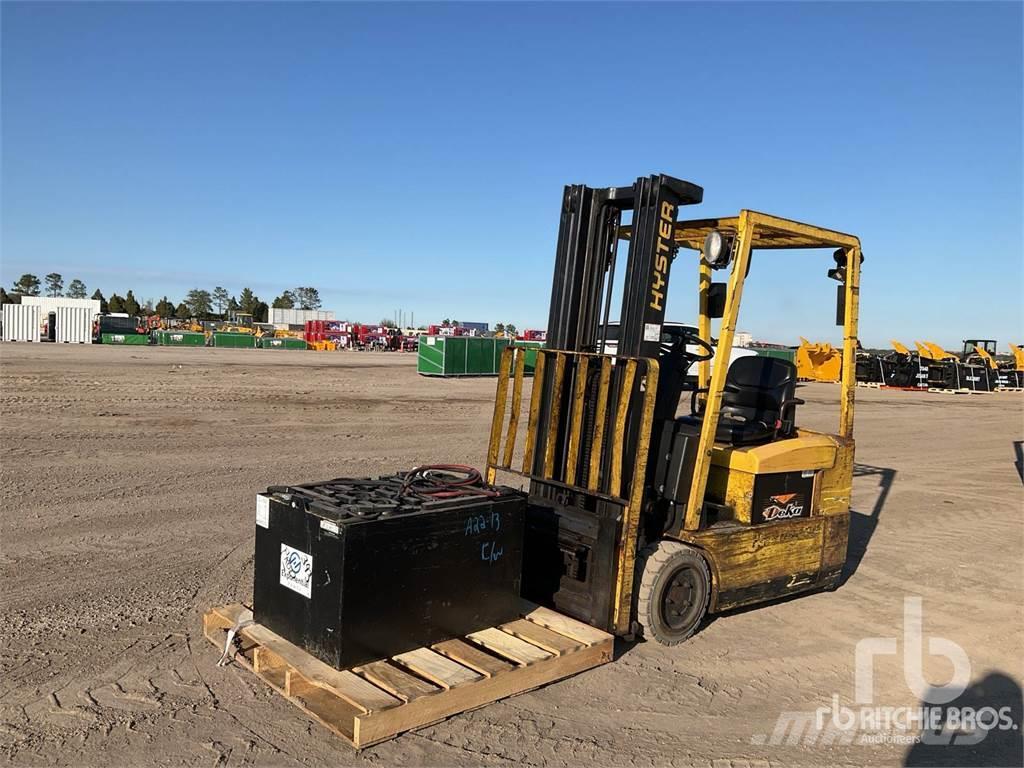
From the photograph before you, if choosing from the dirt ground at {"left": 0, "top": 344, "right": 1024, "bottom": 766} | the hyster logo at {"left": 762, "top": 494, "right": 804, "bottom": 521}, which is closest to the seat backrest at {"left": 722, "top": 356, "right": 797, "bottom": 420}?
the hyster logo at {"left": 762, "top": 494, "right": 804, "bottom": 521}

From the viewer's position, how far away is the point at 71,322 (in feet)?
167

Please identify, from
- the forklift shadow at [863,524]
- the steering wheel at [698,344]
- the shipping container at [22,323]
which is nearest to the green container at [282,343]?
the shipping container at [22,323]

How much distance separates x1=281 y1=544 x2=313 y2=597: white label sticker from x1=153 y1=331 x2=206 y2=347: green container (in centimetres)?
5220

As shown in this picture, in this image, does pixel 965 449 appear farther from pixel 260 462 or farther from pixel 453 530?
pixel 453 530

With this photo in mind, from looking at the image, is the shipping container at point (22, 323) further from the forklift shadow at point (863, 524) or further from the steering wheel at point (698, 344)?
the steering wheel at point (698, 344)

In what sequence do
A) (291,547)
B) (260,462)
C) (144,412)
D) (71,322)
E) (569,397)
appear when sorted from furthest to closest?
1. (71,322)
2. (144,412)
3. (260,462)
4. (569,397)
5. (291,547)

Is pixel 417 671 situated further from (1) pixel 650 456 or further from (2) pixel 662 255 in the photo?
(2) pixel 662 255

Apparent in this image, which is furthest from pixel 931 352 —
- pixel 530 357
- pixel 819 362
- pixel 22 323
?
pixel 22 323

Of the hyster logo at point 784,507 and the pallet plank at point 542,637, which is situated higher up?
the hyster logo at point 784,507

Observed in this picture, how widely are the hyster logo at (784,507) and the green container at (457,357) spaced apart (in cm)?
2333

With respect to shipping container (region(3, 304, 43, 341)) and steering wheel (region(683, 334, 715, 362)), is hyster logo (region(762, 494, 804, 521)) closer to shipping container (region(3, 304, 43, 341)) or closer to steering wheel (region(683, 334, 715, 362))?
steering wheel (region(683, 334, 715, 362))

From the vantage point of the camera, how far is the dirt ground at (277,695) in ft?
12.6

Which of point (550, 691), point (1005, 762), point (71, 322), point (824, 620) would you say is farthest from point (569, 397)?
point (71, 322)

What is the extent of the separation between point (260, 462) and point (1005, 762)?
9.14 m
